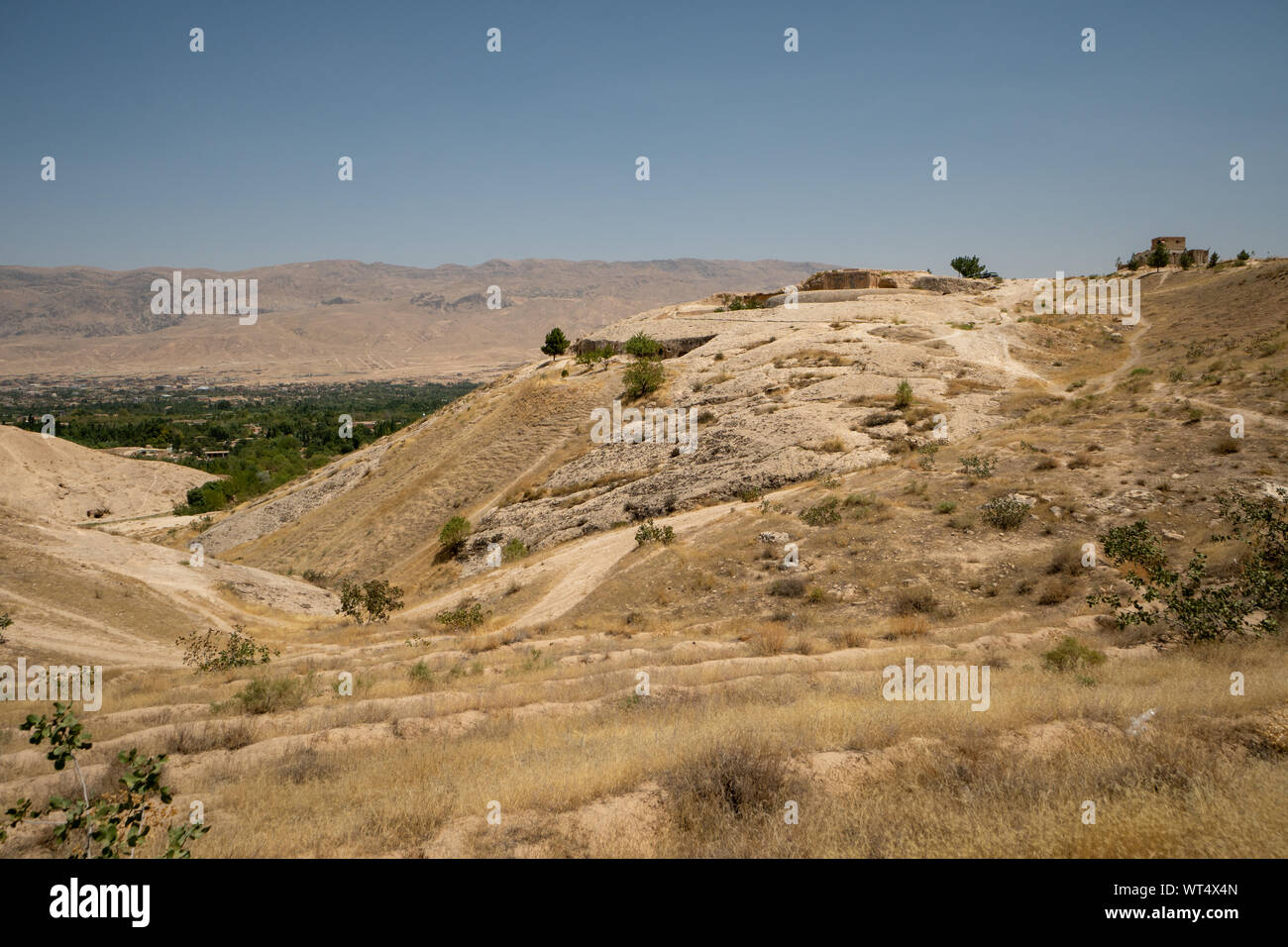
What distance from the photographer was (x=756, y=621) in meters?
14.2

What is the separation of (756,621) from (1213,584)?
8016mm

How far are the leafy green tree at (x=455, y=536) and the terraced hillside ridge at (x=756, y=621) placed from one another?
0.34 meters

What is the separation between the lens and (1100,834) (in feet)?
13.4

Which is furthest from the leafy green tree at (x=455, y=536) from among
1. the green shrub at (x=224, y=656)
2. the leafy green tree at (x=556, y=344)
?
the leafy green tree at (x=556, y=344)

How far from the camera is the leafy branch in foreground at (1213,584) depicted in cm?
938

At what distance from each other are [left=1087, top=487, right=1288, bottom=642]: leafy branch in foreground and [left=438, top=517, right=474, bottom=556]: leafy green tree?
73.0 ft

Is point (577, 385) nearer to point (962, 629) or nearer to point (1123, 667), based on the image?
point (962, 629)

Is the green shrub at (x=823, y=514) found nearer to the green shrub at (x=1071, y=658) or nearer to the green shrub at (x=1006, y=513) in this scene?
the green shrub at (x=1006, y=513)

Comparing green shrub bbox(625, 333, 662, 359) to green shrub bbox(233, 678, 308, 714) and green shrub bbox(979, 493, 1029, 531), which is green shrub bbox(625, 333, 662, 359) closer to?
green shrub bbox(979, 493, 1029, 531)

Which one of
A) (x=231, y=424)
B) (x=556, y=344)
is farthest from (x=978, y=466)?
(x=231, y=424)

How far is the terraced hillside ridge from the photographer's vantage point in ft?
16.7

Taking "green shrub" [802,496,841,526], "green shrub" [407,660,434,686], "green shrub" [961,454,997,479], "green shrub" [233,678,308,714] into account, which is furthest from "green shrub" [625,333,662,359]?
"green shrub" [233,678,308,714]

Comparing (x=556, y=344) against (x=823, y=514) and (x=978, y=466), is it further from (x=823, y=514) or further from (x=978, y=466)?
(x=978, y=466)

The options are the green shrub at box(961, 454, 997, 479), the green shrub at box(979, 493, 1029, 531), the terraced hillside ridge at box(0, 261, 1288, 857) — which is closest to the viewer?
the terraced hillside ridge at box(0, 261, 1288, 857)
